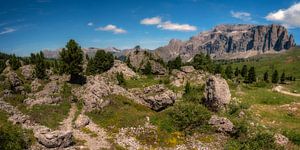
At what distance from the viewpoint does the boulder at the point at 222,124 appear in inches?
1748

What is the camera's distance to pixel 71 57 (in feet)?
246

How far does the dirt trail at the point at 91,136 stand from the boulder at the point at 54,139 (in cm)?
277

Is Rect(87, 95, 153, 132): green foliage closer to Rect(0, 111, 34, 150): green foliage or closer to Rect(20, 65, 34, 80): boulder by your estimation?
Rect(0, 111, 34, 150): green foliage

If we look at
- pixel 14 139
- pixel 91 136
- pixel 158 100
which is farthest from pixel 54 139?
pixel 158 100

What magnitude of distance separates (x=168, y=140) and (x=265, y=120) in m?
26.4

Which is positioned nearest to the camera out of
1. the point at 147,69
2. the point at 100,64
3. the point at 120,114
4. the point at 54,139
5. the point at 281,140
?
the point at 54,139

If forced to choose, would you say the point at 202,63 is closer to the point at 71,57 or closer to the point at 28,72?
the point at 71,57

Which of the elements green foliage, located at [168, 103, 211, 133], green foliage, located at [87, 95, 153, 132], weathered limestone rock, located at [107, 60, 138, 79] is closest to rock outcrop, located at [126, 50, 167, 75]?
weathered limestone rock, located at [107, 60, 138, 79]

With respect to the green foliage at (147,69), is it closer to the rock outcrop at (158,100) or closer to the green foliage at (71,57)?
the green foliage at (71,57)

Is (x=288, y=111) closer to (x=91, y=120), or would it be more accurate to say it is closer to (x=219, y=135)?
(x=219, y=135)

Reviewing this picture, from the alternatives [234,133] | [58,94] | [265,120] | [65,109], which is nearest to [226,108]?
[265,120]

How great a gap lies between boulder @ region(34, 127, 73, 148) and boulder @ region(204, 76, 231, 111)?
1223 inches

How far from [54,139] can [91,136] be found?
695 centimetres

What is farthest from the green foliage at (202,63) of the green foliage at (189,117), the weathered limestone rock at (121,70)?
the green foliage at (189,117)
